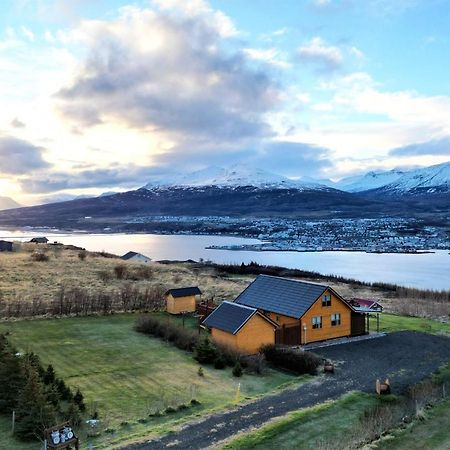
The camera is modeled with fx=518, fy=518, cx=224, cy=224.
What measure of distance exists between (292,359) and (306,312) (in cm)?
443

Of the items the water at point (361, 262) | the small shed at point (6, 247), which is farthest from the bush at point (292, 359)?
the small shed at point (6, 247)

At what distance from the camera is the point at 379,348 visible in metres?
23.7

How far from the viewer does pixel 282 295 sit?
26.6 metres

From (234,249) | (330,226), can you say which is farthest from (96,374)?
(330,226)

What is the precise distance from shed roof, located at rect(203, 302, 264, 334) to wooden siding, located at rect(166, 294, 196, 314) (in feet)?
Answer: 21.3

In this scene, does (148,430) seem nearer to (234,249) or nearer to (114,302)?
(114,302)

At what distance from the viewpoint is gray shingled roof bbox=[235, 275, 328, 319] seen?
983 inches

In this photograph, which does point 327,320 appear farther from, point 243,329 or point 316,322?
point 243,329

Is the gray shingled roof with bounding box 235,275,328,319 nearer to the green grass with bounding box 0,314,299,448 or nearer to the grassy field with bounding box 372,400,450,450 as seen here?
the green grass with bounding box 0,314,299,448

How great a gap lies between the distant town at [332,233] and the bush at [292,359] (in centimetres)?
8914

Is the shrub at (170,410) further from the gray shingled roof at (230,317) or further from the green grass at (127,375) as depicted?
the gray shingled roof at (230,317)

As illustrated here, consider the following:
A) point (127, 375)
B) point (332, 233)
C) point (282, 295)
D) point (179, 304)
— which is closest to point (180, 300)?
point (179, 304)

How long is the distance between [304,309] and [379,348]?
379 cm

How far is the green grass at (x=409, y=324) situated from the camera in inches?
1100
